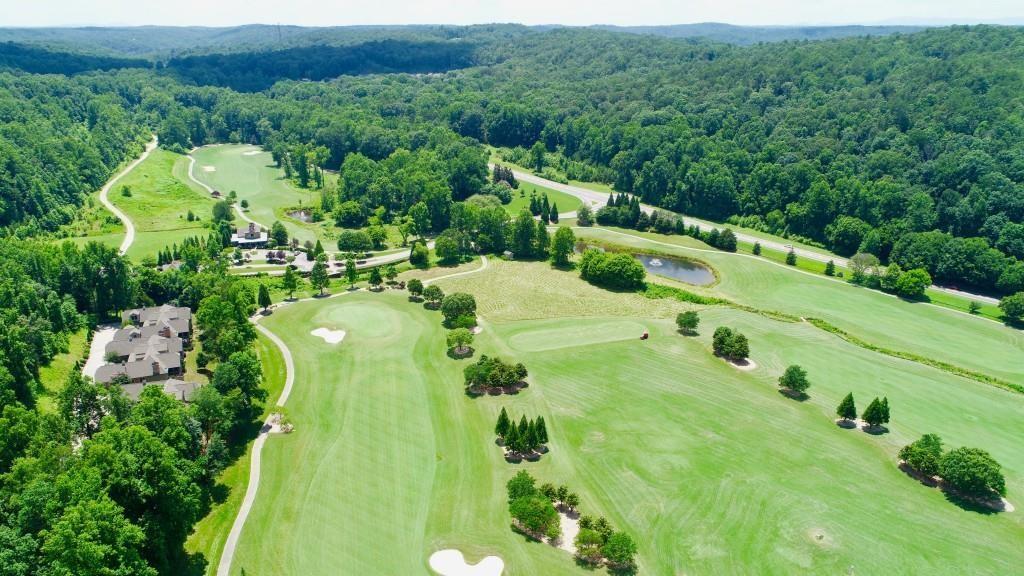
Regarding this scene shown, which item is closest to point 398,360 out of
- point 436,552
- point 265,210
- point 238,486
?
point 238,486

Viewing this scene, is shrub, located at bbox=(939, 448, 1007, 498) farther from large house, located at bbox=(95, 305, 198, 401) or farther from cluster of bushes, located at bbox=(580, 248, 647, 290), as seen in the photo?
large house, located at bbox=(95, 305, 198, 401)

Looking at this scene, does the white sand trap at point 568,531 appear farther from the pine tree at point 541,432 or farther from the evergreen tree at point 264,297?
the evergreen tree at point 264,297

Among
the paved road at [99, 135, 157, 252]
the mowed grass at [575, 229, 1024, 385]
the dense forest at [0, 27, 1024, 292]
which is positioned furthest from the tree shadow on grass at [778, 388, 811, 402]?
the paved road at [99, 135, 157, 252]

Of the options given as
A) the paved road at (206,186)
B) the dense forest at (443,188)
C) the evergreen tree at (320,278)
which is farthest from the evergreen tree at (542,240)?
the paved road at (206,186)

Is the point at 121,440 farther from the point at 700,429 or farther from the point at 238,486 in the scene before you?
the point at 700,429

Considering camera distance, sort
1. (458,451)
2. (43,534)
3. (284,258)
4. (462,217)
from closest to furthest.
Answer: (43,534)
(458,451)
(284,258)
(462,217)
